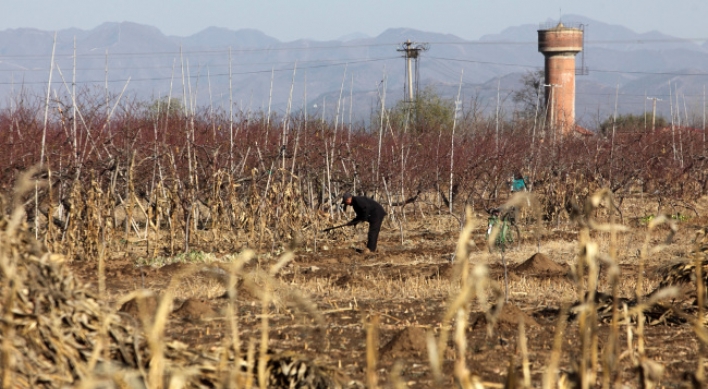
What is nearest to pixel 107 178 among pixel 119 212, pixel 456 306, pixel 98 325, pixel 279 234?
pixel 279 234

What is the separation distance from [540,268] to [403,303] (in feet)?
8.77

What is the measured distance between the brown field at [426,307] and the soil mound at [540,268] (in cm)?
2

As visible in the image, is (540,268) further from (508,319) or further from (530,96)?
(530,96)

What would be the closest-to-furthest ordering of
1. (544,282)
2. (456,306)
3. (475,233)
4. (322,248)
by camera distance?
(456,306) → (544,282) → (322,248) → (475,233)

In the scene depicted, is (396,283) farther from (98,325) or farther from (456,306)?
(456,306)

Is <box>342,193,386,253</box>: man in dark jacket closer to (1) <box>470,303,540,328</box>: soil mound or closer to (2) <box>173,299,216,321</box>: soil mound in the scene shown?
(2) <box>173,299,216,321</box>: soil mound

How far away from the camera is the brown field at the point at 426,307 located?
2.35 m

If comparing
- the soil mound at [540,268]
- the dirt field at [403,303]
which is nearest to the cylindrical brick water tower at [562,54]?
the dirt field at [403,303]

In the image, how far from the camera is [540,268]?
35.7 feet

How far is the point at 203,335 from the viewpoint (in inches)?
286

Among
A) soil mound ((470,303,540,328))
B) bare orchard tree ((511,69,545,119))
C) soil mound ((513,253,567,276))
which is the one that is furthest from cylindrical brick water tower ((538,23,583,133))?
soil mound ((470,303,540,328))

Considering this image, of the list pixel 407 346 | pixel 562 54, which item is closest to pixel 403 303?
pixel 407 346

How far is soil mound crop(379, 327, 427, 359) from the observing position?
6410 millimetres

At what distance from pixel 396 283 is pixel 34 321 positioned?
23.2 ft
